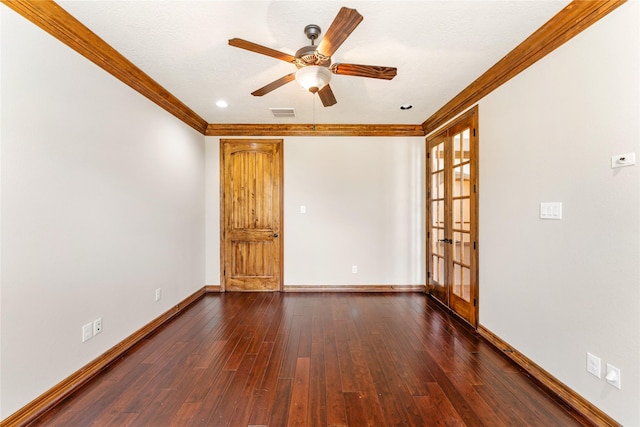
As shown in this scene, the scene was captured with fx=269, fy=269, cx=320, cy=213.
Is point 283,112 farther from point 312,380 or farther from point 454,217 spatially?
point 312,380

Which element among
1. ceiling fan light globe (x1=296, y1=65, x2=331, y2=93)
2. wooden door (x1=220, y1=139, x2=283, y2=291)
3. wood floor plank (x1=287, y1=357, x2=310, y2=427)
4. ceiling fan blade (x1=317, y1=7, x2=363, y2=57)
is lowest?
wood floor plank (x1=287, y1=357, x2=310, y2=427)

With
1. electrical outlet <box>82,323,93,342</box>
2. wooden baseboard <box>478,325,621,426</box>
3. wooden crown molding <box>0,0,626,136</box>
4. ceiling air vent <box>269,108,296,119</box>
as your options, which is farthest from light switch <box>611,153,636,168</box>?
electrical outlet <box>82,323,93,342</box>

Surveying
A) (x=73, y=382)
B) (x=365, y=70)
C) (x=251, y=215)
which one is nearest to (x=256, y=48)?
(x=365, y=70)

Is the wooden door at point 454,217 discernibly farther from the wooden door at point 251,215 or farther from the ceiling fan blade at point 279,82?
the wooden door at point 251,215

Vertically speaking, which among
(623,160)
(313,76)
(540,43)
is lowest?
(623,160)

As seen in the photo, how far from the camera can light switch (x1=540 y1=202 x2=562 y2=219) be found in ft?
6.38

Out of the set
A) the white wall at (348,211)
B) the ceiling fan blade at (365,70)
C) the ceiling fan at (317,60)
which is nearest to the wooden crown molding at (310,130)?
the white wall at (348,211)

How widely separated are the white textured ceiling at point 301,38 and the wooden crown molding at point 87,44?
2.5 inches

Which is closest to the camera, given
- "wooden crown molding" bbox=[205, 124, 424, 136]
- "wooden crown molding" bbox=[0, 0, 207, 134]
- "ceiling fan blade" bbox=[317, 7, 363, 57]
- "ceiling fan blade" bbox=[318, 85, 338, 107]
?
"ceiling fan blade" bbox=[317, 7, 363, 57]

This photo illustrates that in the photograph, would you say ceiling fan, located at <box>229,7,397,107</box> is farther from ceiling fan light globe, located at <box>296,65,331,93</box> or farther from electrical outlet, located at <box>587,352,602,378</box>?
electrical outlet, located at <box>587,352,602,378</box>

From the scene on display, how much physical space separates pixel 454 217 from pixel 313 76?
2522mm

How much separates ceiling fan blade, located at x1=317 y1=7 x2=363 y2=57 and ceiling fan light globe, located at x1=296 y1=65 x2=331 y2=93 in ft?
0.50

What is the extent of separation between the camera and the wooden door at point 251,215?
4.29 meters

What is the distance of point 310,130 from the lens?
4.25 m
